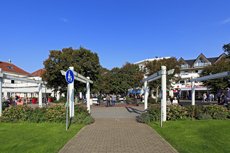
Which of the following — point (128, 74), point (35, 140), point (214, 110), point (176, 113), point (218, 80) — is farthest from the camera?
point (128, 74)

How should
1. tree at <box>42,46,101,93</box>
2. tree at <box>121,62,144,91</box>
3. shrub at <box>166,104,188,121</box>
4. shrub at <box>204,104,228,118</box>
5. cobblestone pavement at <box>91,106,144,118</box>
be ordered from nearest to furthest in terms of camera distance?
1. shrub at <box>166,104,188,121</box>
2. shrub at <box>204,104,228,118</box>
3. cobblestone pavement at <box>91,106,144,118</box>
4. tree at <box>42,46,101,93</box>
5. tree at <box>121,62,144,91</box>

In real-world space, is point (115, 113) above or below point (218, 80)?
below

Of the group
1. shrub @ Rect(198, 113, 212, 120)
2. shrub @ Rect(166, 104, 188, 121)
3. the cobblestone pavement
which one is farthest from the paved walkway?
the cobblestone pavement

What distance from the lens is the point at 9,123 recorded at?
9.51 meters

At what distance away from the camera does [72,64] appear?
73.8 ft

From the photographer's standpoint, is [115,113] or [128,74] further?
[128,74]

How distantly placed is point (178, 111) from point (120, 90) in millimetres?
42134

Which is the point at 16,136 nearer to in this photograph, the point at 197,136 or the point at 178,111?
the point at 197,136

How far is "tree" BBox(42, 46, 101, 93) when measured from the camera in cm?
2272

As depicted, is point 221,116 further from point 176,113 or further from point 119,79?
point 119,79

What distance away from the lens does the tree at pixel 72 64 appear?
22719 millimetres

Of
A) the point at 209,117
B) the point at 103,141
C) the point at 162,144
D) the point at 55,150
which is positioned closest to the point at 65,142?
the point at 55,150

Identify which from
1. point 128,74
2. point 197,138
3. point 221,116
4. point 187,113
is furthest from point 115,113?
point 128,74

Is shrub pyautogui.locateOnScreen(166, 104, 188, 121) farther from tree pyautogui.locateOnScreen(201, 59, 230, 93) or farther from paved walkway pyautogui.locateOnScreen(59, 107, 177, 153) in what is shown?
tree pyautogui.locateOnScreen(201, 59, 230, 93)
